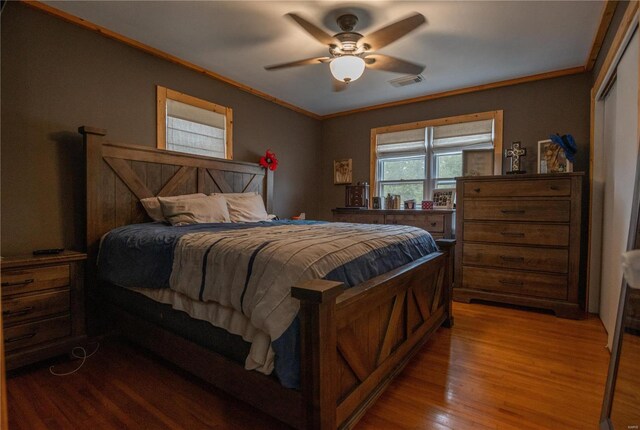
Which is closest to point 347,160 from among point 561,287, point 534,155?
point 534,155

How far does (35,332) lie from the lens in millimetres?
2078

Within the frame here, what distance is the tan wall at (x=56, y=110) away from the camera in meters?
2.31

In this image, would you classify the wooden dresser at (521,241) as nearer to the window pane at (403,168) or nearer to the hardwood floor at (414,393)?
the hardwood floor at (414,393)

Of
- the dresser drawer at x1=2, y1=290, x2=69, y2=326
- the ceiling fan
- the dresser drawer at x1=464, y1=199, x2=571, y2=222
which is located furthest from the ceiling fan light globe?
the dresser drawer at x1=2, y1=290, x2=69, y2=326

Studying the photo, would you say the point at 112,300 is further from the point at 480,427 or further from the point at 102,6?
the point at 480,427

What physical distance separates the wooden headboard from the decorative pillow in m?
0.26

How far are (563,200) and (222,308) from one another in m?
3.19

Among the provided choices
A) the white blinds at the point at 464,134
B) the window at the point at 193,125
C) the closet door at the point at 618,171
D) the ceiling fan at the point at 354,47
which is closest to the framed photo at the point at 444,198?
the white blinds at the point at 464,134

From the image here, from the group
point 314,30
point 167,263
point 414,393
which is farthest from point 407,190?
point 167,263

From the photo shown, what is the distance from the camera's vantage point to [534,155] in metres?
3.75

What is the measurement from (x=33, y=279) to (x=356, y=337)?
209 centimetres

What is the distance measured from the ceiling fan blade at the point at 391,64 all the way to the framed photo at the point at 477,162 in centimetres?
185

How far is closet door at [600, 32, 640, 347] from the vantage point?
2.06 metres

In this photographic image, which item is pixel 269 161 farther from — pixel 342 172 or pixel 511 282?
pixel 511 282
